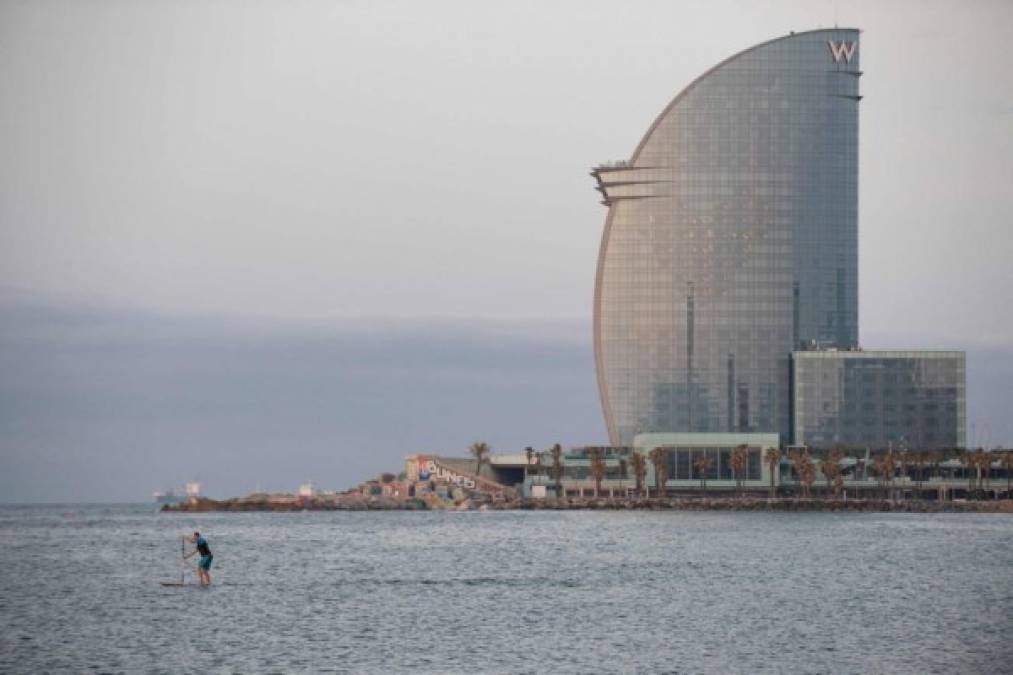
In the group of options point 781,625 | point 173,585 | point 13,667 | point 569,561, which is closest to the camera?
point 13,667

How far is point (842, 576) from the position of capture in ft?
323

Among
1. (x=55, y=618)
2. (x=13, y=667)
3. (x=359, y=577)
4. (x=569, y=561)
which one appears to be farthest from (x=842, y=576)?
(x=13, y=667)

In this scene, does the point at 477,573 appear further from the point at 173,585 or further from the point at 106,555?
the point at 106,555

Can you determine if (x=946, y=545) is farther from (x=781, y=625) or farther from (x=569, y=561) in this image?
(x=781, y=625)

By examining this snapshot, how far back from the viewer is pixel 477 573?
335 ft

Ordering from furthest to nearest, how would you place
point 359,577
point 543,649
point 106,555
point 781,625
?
point 106,555
point 359,577
point 781,625
point 543,649

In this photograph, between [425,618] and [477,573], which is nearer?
[425,618]

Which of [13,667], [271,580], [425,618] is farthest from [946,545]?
[13,667]

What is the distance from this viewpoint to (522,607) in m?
79.1

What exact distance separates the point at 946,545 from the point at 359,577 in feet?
182

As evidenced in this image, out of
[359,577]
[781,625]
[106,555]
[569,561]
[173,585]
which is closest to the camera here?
[781,625]

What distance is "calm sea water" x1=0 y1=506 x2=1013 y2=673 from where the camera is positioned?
60469 mm

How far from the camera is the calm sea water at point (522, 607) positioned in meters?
60.5

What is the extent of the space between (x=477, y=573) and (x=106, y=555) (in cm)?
3806
